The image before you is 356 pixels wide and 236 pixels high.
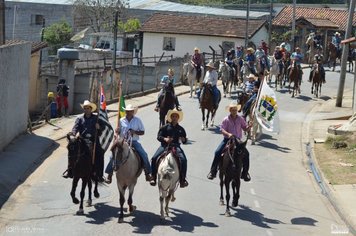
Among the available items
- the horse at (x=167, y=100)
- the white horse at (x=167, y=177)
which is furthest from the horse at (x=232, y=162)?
the horse at (x=167, y=100)

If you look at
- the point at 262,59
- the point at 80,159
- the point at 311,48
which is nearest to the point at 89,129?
the point at 80,159

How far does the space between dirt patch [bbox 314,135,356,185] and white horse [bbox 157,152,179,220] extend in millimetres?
7354

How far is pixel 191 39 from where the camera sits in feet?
221

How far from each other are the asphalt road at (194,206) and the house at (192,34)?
41.0 m

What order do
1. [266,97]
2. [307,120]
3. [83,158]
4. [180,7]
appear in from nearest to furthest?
[83,158], [266,97], [307,120], [180,7]

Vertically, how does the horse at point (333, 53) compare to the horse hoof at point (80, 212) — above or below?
above

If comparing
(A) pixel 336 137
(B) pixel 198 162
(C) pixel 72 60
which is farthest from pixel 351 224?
(C) pixel 72 60

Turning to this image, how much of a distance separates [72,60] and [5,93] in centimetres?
1459

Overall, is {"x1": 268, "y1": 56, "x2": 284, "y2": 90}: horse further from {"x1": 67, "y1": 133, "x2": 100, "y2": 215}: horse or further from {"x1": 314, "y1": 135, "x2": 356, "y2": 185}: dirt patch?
{"x1": 67, "y1": 133, "x2": 100, "y2": 215}: horse

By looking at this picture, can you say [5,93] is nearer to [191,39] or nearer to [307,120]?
[307,120]

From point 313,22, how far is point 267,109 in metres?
43.8

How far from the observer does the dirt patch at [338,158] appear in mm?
22562

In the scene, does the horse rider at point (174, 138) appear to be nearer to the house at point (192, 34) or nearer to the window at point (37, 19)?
the house at point (192, 34)

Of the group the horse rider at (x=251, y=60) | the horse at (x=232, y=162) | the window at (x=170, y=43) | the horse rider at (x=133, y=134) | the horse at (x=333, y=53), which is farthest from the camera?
the window at (x=170, y=43)
